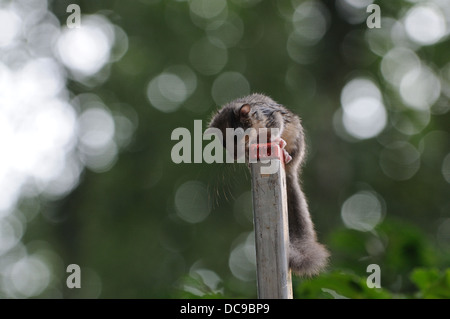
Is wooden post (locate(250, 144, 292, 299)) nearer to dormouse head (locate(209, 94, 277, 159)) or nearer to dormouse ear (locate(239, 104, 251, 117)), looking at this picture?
dormouse head (locate(209, 94, 277, 159))

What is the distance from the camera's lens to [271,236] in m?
2.34

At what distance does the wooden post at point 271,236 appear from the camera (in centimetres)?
232

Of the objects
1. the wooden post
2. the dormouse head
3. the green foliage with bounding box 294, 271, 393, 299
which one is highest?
the dormouse head

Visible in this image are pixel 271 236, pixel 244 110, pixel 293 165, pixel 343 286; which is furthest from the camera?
pixel 293 165

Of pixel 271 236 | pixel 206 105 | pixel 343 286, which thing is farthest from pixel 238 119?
pixel 206 105

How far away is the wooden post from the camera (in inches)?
91.2

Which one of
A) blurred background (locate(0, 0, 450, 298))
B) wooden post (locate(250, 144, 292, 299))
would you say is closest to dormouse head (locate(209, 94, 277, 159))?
wooden post (locate(250, 144, 292, 299))

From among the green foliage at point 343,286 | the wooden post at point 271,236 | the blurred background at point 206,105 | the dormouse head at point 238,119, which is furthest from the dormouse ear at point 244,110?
the blurred background at point 206,105

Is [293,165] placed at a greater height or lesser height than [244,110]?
lesser

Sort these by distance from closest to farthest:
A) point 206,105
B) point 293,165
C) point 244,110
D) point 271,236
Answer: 1. point 271,236
2. point 244,110
3. point 293,165
4. point 206,105

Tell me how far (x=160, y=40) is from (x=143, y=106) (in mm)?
2133

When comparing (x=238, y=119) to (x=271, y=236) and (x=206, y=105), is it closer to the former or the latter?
(x=271, y=236)

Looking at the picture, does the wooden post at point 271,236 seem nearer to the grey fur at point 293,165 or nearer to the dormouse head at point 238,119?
the grey fur at point 293,165

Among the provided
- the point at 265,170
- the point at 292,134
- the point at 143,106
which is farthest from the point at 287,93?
the point at 265,170
